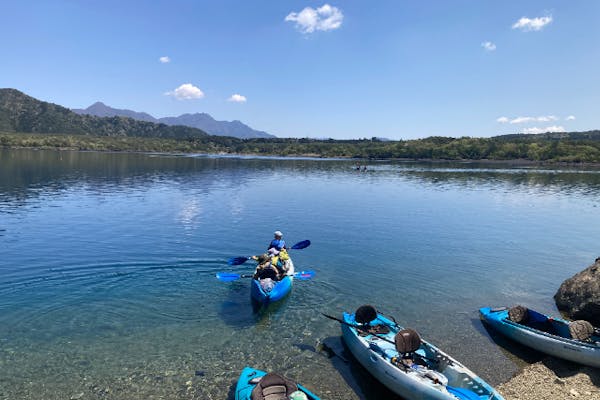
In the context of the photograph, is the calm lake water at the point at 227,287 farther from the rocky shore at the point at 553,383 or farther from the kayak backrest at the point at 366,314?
the kayak backrest at the point at 366,314

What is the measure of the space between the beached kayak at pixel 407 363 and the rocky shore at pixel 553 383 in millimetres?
2294

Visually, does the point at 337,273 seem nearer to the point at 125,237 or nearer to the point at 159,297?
the point at 159,297

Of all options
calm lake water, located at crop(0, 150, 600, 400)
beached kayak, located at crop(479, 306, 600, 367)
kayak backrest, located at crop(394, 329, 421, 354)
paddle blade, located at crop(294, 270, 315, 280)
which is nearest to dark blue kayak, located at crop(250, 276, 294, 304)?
calm lake water, located at crop(0, 150, 600, 400)

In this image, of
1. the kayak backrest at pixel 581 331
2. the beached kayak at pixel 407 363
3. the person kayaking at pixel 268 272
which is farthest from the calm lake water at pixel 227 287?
the kayak backrest at pixel 581 331

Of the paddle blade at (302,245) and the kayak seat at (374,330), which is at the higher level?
the paddle blade at (302,245)

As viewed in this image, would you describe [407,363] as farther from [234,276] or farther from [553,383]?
[234,276]

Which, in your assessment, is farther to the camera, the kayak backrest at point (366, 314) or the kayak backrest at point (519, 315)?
the kayak backrest at point (519, 315)

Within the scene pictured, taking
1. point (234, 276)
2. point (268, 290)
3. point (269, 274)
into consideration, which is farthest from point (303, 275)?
point (234, 276)

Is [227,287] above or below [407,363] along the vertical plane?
below

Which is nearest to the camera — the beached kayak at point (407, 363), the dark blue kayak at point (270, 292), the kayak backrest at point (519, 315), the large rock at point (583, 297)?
the beached kayak at point (407, 363)

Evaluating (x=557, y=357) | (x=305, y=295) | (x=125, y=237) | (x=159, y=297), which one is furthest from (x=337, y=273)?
(x=125, y=237)

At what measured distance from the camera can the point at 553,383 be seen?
13.5m

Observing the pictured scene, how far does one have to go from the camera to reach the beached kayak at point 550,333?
47.3ft

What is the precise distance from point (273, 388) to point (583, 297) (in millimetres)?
16674
